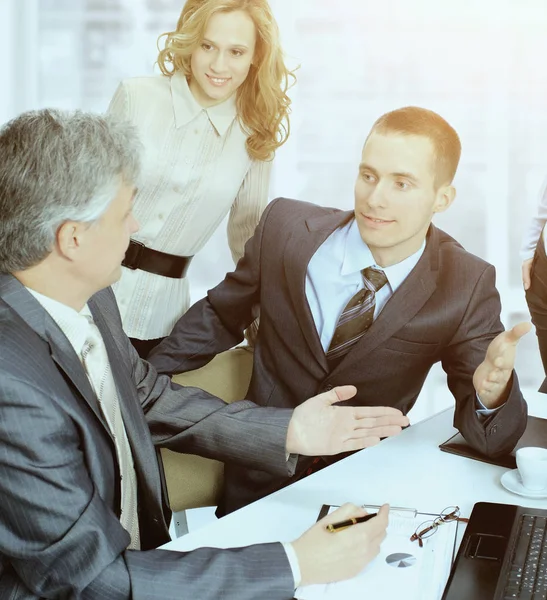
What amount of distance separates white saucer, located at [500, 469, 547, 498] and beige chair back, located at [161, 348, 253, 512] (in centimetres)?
66

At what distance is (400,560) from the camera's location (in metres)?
1.31

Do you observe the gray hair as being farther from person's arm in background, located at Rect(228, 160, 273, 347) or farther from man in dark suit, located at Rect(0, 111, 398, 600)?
person's arm in background, located at Rect(228, 160, 273, 347)

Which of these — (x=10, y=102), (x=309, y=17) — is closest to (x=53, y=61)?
(x=10, y=102)

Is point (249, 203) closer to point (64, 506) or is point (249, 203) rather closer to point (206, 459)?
point (206, 459)

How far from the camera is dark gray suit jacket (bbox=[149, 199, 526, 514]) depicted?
6.42 feet

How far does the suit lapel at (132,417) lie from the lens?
5.26 feet

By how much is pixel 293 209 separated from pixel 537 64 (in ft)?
6.93

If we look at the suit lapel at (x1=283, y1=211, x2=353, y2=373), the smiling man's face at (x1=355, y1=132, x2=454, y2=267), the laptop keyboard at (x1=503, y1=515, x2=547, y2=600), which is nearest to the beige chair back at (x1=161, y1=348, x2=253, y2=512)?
the suit lapel at (x1=283, y1=211, x2=353, y2=373)

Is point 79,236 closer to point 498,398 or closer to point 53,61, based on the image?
point 498,398

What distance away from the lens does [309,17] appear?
3857 millimetres

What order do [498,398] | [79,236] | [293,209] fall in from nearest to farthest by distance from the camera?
1. [79,236]
2. [498,398]
3. [293,209]

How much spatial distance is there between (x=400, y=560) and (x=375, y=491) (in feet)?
0.87

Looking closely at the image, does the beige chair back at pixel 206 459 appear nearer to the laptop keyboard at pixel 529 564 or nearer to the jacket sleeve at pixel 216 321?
the jacket sleeve at pixel 216 321

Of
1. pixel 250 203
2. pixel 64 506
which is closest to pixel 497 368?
pixel 64 506
